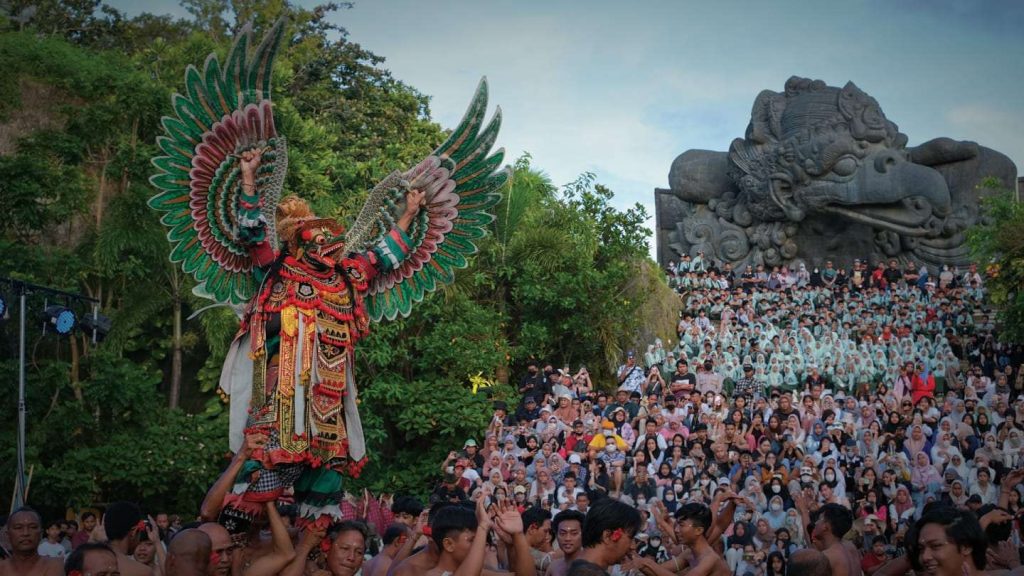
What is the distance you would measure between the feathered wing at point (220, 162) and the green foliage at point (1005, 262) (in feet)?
43.2

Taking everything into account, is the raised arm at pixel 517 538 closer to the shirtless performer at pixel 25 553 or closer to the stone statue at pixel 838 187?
the shirtless performer at pixel 25 553

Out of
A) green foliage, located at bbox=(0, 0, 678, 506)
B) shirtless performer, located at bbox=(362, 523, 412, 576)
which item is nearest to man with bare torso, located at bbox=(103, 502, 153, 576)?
shirtless performer, located at bbox=(362, 523, 412, 576)

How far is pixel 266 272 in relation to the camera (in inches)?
280

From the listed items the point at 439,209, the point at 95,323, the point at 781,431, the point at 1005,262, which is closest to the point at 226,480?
the point at 439,209

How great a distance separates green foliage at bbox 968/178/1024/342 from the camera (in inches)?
673

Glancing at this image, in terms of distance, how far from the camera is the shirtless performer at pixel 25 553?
5391 mm

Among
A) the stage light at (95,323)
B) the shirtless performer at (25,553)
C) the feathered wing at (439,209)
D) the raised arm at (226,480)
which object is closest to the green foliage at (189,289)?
the stage light at (95,323)

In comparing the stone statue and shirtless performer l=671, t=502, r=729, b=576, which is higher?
the stone statue

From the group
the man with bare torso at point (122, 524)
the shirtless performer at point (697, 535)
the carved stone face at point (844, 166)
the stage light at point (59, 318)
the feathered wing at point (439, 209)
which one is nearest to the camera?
the shirtless performer at point (697, 535)

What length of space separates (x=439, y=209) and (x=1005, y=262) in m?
13.3

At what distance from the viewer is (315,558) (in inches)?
248

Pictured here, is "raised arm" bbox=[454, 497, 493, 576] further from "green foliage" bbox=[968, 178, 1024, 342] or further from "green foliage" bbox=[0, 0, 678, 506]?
"green foliage" bbox=[968, 178, 1024, 342]

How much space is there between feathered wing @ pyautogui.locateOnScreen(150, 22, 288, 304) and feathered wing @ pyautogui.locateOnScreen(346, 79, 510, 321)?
0.76 meters

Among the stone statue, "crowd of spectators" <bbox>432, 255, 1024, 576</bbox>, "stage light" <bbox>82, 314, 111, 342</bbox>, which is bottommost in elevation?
"crowd of spectators" <bbox>432, 255, 1024, 576</bbox>
